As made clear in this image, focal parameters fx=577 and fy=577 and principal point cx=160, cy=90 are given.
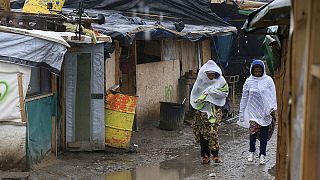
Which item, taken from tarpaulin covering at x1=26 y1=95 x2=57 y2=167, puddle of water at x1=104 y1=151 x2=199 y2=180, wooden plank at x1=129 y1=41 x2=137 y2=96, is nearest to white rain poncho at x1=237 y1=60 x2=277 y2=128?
puddle of water at x1=104 y1=151 x2=199 y2=180

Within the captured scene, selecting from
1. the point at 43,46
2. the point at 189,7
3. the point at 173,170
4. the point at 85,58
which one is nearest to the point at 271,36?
the point at 43,46

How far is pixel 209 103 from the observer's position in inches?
379

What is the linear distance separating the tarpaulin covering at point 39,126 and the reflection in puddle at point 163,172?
3.73 feet

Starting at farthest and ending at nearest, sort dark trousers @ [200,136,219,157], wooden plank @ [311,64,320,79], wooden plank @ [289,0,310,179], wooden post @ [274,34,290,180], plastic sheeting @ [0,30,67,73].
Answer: dark trousers @ [200,136,219,157]
plastic sheeting @ [0,30,67,73]
wooden post @ [274,34,290,180]
wooden plank @ [289,0,310,179]
wooden plank @ [311,64,320,79]

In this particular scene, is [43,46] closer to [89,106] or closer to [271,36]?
[89,106]

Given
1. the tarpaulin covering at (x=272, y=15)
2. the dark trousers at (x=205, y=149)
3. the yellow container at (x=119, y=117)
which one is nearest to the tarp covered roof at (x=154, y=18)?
the yellow container at (x=119, y=117)

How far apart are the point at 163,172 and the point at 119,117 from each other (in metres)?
1.52

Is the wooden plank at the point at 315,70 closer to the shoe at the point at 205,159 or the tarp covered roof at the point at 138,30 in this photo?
the shoe at the point at 205,159

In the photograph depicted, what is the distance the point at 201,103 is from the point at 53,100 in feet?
8.12

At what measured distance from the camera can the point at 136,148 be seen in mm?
11031

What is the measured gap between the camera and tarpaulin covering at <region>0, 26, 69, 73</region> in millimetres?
7781

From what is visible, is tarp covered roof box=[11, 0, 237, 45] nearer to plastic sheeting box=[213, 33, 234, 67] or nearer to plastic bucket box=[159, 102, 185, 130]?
plastic sheeting box=[213, 33, 234, 67]

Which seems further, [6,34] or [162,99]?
[162,99]

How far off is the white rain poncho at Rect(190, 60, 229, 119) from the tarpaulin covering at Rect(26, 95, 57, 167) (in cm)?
238
